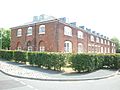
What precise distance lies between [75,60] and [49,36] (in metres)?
15.5

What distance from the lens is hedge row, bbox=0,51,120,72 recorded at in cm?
1474

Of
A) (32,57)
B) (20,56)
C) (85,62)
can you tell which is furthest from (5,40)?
(85,62)

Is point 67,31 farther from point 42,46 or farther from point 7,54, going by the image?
point 7,54

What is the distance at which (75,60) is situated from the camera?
14852 millimetres

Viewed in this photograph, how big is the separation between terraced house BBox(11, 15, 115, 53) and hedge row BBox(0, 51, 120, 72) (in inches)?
390

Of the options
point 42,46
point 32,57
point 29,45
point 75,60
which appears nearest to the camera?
point 75,60

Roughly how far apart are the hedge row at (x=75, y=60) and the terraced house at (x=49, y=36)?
390 inches

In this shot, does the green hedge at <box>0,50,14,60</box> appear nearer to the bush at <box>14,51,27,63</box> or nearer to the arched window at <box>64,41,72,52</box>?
the bush at <box>14,51,27,63</box>

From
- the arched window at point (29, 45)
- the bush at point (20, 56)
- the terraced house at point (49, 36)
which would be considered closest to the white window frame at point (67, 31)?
the terraced house at point (49, 36)

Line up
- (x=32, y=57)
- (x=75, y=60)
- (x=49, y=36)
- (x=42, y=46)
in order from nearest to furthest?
(x=75, y=60) < (x=32, y=57) < (x=49, y=36) < (x=42, y=46)

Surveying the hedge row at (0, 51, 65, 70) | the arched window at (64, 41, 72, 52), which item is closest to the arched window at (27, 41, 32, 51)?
the arched window at (64, 41, 72, 52)

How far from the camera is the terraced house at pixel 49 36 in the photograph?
29375 mm

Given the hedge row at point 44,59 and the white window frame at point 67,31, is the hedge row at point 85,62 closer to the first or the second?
the hedge row at point 44,59

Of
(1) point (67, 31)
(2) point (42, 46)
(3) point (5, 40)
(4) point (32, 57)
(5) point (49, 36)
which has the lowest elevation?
(4) point (32, 57)
